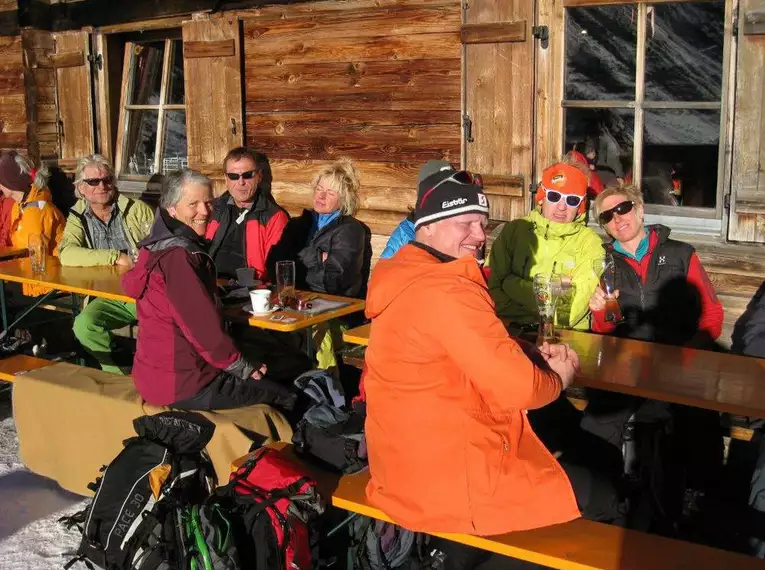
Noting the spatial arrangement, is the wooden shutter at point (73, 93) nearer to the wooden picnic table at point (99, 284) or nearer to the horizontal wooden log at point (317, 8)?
the horizontal wooden log at point (317, 8)

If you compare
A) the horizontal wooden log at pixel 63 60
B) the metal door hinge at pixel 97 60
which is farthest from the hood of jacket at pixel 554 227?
the horizontal wooden log at pixel 63 60

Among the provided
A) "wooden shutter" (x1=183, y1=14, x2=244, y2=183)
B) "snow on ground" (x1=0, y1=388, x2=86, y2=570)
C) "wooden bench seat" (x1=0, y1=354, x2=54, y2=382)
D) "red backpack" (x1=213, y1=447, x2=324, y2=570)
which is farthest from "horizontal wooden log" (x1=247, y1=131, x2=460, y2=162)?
"red backpack" (x1=213, y1=447, x2=324, y2=570)

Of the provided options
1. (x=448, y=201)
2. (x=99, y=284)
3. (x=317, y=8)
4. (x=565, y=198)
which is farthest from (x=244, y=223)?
(x=448, y=201)

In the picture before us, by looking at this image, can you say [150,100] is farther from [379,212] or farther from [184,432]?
[184,432]

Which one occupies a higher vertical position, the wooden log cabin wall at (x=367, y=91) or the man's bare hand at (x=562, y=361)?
the wooden log cabin wall at (x=367, y=91)

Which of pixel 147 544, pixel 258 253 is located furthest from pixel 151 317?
pixel 258 253

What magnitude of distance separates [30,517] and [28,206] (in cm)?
281

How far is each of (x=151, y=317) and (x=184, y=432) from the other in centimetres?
56

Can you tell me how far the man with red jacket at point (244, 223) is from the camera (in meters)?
5.66

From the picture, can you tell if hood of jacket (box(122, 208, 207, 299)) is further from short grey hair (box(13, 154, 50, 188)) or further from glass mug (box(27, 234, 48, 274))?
short grey hair (box(13, 154, 50, 188))

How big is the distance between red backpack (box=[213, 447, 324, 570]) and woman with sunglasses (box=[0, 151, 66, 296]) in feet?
10.5

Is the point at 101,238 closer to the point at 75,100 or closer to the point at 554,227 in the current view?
the point at 75,100

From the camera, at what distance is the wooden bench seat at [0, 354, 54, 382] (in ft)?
16.7

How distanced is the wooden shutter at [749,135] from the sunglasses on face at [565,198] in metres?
A: 1.16
